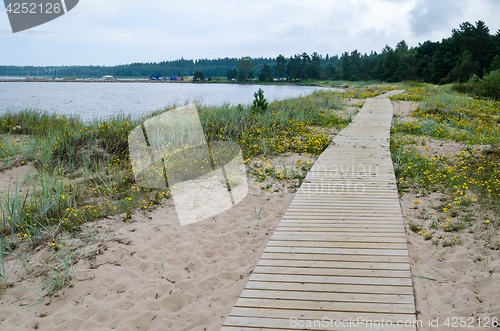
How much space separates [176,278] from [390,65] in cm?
6816

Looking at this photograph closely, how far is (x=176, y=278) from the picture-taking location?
3098 mm

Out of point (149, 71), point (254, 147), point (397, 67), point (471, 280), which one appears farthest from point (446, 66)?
point (149, 71)

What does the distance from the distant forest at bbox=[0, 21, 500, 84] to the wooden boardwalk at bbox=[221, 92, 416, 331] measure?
3056 centimetres

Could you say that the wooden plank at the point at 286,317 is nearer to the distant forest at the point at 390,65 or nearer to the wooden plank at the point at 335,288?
the wooden plank at the point at 335,288

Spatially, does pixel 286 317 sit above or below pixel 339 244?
below

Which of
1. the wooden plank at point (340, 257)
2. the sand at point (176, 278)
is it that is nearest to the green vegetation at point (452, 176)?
the sand at point (176, 278)

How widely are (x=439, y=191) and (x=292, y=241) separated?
2.95 meters

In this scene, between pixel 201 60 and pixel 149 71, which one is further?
pixel 201 60

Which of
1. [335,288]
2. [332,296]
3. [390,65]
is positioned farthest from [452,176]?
[390,65]

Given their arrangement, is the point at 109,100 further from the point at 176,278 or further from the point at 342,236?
the point at 342,236

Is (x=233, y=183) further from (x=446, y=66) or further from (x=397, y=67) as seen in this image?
(x=397, y=67)

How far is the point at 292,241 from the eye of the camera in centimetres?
324

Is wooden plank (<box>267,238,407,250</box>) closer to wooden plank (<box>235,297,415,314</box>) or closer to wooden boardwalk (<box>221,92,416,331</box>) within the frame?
wooden boardwalk (<box>221,92,416,331</box>)

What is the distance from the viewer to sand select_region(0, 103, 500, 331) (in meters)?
2.48
